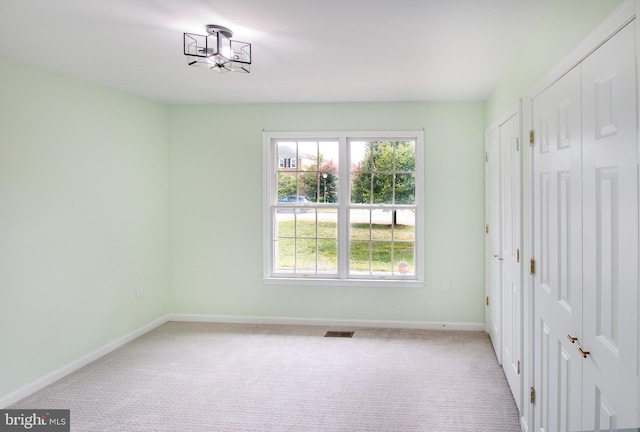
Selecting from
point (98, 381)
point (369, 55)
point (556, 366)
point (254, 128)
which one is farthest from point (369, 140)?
point (98, 381)

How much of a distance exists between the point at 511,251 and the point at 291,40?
2.20 metres

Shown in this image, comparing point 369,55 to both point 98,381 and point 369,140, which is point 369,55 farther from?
point 98,381

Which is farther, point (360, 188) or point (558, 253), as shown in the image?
point (360, 188)

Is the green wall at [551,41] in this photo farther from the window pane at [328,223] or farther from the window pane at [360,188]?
the window pane at [328,223]

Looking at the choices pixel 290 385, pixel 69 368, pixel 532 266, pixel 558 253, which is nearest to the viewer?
pixel 558 253

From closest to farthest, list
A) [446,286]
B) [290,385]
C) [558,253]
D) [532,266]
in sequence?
[558,253] → [532,266] → [290,385] → [446,286]

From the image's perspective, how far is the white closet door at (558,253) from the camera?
1760mm

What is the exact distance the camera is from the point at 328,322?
4770 millimetres

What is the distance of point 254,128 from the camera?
4781mm

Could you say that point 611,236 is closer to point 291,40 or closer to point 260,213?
point 291,40

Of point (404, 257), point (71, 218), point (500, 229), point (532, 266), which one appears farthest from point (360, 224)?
point (71, 218)

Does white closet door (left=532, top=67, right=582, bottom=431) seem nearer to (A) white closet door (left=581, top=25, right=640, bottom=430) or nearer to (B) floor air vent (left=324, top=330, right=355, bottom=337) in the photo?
(A) white closet door (left=581, top=25, right=640, bottom=430)

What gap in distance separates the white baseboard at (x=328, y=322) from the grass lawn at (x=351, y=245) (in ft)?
1.91

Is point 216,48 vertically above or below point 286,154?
above
